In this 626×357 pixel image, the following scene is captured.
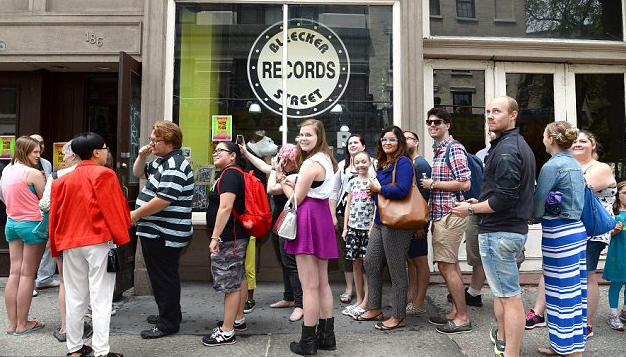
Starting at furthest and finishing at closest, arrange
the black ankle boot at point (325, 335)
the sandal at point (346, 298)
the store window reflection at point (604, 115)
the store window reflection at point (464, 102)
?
the store window reflection at point (604, 115) < the store window reflection at point (464, 102) < the sandal at point (346, 298) < the black ankle boot at point (325, 335)

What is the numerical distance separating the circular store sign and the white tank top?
2.86 meters

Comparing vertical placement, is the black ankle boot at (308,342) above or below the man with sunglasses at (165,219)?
below

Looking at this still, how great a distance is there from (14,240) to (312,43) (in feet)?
14.5

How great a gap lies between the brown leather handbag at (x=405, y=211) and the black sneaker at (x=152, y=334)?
226 cm

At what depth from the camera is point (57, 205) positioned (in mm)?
3678

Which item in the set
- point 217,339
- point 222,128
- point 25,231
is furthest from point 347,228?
point 25,231

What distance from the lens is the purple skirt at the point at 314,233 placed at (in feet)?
12.5

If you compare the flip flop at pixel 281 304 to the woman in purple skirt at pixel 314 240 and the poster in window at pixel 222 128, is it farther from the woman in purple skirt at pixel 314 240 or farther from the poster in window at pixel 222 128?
the poster in window at pixel 222 128

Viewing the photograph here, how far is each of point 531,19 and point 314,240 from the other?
210 inches

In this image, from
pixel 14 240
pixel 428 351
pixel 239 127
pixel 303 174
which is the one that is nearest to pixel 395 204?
pixel 303 174

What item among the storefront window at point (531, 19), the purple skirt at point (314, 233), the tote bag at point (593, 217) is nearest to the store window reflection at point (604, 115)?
the storefront window at point (531, 19)

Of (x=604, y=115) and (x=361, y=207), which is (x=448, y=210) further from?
(x=604, y=115)

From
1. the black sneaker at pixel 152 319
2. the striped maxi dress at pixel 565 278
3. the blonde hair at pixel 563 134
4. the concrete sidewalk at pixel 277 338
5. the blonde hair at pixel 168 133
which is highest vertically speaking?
the blonde hair at pixel 168 133

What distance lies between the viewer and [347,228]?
203 inches
